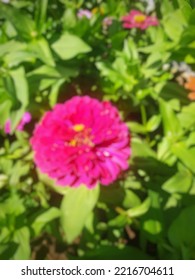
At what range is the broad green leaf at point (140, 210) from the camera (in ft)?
2.31

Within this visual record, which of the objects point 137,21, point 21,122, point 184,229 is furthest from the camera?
point 137,21

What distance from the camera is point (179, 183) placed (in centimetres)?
69

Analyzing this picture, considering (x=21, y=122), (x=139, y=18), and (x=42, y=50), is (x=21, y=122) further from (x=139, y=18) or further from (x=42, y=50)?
(x=139, y=18)

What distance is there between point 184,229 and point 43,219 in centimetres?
26

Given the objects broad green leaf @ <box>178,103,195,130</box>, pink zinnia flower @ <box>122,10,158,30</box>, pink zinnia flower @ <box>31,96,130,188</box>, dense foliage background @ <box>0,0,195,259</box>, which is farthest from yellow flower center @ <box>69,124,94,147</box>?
pink zinnia flower @ <box>122,10,158,30</box>

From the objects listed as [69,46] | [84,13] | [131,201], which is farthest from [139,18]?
[131,201]

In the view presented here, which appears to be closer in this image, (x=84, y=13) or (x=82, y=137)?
(x=82, y=137)

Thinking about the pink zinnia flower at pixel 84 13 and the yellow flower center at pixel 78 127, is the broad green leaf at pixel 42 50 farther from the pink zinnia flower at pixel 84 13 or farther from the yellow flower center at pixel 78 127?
the pink zinnia flower at pixel 84 13

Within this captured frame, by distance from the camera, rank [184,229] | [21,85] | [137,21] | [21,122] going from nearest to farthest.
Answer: [184,229]
[21,85]
[21,122]
[137,21]

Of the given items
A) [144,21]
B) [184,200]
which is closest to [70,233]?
[184,200]

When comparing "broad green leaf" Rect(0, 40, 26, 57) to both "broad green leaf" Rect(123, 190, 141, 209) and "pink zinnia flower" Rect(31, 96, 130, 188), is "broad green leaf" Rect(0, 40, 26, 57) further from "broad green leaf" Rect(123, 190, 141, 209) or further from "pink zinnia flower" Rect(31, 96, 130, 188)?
"broad green leaf" Rect(123, 190, 141, 209)

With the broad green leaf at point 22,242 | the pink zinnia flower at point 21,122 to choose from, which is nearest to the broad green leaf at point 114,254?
the broad green leaf at point 22,242

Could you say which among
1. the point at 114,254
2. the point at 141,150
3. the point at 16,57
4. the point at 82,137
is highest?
the point at 16,57

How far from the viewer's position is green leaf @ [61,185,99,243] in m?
0.72
